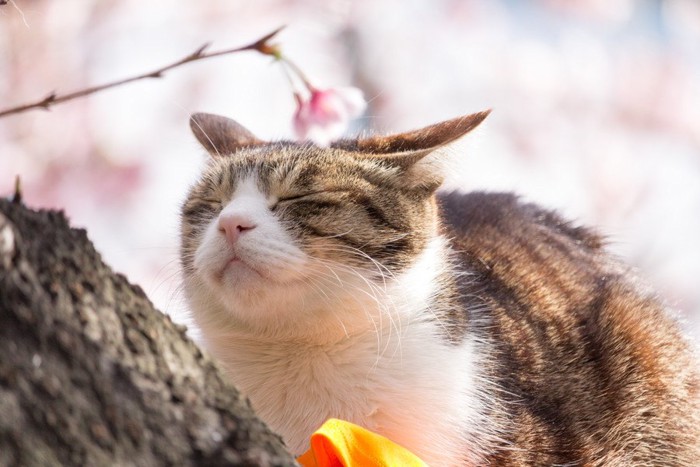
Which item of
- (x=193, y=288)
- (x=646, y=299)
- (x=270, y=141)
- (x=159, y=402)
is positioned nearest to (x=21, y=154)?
(x=270, y=141)

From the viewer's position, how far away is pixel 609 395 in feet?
5.82

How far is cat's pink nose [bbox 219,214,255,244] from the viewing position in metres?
1.43

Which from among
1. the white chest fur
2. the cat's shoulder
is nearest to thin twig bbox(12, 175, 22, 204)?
the white chest fur

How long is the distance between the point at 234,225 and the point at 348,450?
439 mm

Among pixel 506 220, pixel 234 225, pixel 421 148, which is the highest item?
pixel 506 220

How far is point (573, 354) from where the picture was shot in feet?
5.94

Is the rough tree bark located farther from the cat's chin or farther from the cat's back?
the cat's back

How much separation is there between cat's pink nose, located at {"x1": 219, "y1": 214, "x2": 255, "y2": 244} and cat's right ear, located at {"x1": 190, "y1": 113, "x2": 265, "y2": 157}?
1.41 ft

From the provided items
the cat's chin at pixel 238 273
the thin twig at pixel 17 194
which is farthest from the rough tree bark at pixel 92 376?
the cat's chin at pixel 238 273

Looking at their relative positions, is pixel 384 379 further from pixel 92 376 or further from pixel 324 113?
pixel 92 376

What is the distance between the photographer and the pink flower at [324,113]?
5.97 ft

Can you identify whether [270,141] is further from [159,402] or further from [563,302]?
[159,402]

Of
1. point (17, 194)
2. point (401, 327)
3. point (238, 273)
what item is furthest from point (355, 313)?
point (17, 194)

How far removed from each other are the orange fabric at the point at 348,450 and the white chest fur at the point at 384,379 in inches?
6.9
